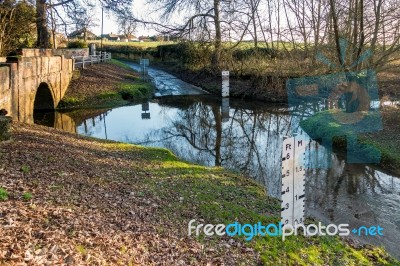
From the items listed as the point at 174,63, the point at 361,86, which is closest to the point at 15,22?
the point at 361,86

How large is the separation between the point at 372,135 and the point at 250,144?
4.06 m

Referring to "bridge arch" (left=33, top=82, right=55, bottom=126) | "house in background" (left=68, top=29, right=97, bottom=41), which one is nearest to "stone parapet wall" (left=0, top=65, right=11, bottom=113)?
"bridge arch" (left=33, top=82, right=55, bottom=126)

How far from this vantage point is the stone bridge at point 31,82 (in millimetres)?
11750

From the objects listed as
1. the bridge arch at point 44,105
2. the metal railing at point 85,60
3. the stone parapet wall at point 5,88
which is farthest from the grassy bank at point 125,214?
the metal railing at point 85,60

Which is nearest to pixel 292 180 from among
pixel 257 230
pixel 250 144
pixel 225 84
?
pixel 257 230

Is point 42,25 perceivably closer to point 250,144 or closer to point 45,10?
point 45,10

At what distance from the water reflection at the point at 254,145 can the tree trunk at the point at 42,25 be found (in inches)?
251

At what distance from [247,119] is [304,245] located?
1428 centimetres

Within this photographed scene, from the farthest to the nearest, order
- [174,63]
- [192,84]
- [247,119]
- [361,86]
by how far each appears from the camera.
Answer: [174,63] → [192,84] → [247,119] → [361,86]

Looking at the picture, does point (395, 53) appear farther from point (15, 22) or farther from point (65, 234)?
point (15, 22)

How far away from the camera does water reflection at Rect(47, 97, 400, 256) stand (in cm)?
821

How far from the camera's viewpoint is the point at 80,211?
5.07m

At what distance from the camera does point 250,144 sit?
14406 millimetres

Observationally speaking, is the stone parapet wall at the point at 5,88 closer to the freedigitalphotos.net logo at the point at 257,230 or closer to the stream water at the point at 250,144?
the stream water at the point at 250,144
